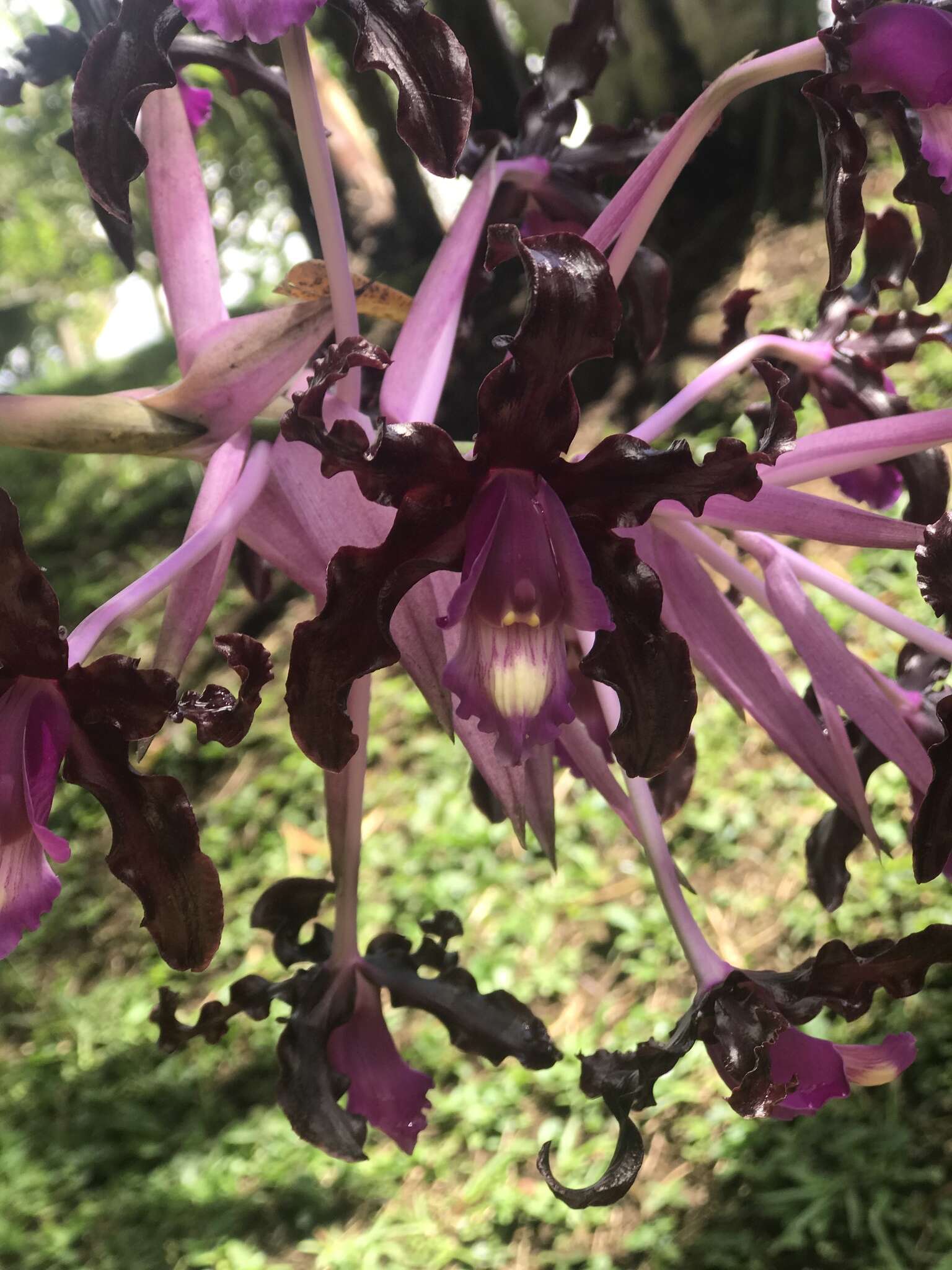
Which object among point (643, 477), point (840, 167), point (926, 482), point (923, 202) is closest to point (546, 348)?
point (643, 477)

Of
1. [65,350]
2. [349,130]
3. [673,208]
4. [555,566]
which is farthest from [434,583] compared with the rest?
[65,350]

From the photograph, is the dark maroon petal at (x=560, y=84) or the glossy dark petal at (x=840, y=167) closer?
the glossy dark petal at (x=840, y=167)

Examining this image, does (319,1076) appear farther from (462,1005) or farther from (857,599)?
(857,599)

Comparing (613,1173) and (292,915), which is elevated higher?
(292,915)

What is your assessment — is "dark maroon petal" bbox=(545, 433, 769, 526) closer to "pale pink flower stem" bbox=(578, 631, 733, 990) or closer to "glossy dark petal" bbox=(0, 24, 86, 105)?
"pale pink flower stem" bbox=(578, 631, 733, 990)

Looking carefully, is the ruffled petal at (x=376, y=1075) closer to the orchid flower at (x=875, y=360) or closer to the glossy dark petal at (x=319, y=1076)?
the glossy dark petal at (x=319, y=1076)

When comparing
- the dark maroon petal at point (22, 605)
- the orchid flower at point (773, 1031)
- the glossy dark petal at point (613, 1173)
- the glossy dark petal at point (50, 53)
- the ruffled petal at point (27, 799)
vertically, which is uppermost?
the glossy dark petal at point (50, 53)

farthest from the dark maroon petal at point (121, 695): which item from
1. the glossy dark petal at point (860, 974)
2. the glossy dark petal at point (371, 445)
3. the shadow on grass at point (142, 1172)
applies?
the shadow on grass at point (142, 1172)
